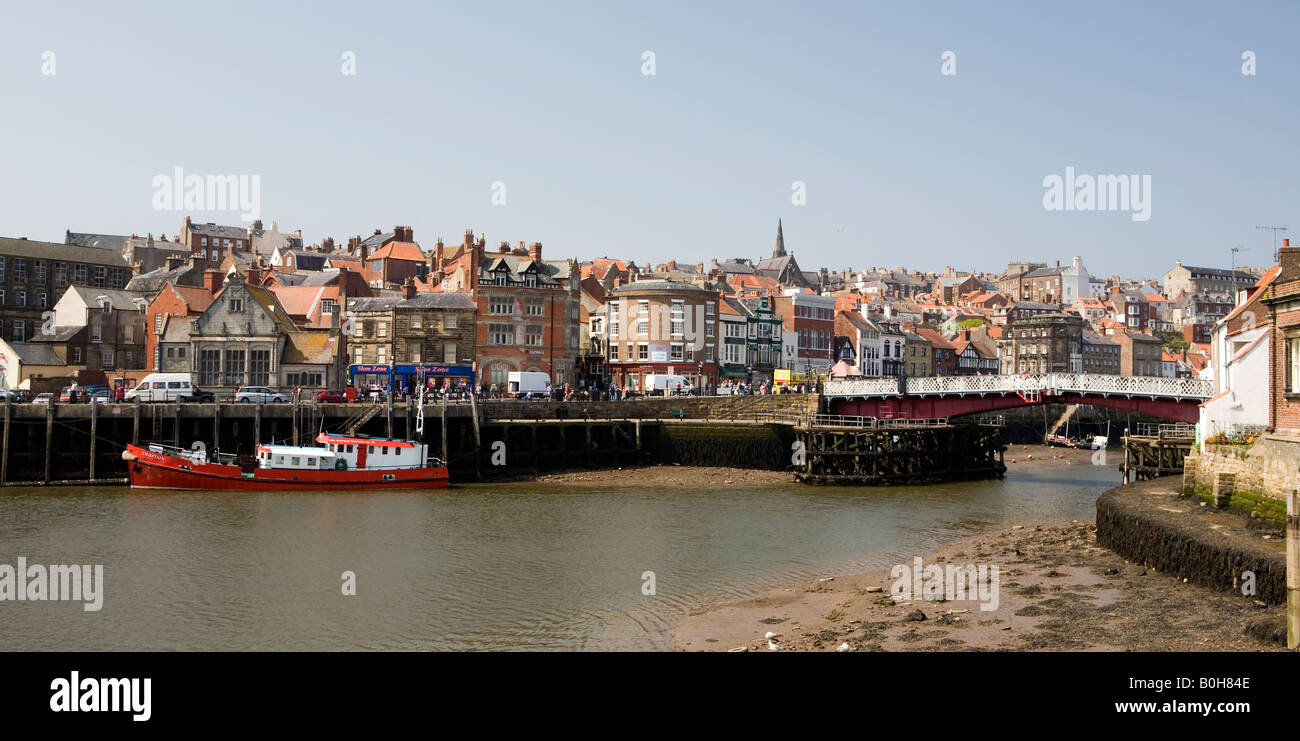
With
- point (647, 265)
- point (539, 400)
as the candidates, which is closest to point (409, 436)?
point (539, 400)

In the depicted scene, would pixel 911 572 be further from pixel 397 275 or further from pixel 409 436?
pixel 397 275

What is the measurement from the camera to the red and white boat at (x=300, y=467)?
160 ft

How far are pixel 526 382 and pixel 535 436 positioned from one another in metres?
14.9

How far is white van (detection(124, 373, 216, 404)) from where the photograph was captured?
55.6 meters

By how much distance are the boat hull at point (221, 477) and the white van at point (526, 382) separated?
22244mm

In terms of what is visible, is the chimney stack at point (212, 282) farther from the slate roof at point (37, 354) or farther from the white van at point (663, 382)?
the white van at point (663, 382)

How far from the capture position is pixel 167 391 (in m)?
56.9

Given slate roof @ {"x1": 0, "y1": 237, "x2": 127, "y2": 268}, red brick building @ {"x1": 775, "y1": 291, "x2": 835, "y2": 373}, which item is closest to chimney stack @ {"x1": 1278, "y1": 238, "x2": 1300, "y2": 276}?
red brick building @ {"x1": 775, "y1": 291, "x2": 835, "y2": 373}

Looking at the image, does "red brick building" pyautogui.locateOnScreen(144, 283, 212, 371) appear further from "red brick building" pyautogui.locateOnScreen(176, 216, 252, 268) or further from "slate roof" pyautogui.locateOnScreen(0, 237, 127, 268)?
"red brick building" pyautogui.locateOnScreen(176, 216, 252, 268)

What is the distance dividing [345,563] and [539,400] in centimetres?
3112

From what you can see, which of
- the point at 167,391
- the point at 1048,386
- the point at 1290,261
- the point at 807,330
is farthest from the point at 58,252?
the point at 1290,261

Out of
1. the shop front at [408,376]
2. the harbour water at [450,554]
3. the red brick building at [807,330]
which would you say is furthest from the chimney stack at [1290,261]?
the red brick building at [807,330]

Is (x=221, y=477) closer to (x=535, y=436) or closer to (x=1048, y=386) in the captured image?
(x=535, y=436)
